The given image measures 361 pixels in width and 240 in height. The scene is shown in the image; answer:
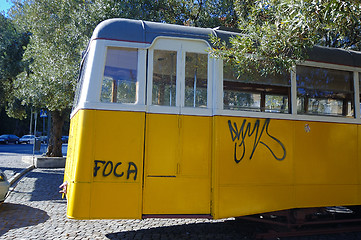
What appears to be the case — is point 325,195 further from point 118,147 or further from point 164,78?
point 118,147

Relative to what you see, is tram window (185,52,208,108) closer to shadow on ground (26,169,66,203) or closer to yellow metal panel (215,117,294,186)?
→ yellow metal panel (215,117,294,186)

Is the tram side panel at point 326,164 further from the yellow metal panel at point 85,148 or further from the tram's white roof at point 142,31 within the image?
the yellow metal panel at point 85,148

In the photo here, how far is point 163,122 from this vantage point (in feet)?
15.2

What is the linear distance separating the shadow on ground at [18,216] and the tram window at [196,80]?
13.5 feet

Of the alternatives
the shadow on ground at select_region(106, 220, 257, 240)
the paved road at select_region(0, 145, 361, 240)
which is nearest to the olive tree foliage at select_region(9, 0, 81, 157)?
the paved road at select_region(0, 145, 361, 240)

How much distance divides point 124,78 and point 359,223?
541 centimetres

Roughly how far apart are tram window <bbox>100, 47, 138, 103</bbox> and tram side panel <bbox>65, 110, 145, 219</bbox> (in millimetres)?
248

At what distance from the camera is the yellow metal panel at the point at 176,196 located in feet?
14.6

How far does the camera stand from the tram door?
4.51 metres

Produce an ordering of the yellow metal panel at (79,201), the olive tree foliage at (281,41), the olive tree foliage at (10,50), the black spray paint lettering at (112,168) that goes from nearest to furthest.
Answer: the yellow metal panel at (79,201) < the black spray paint lettering at (112,168) < the olive tree foliage at (281,41) < the olive tree foliage at (10,50)

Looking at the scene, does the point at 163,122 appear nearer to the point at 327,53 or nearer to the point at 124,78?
the point at 124,78

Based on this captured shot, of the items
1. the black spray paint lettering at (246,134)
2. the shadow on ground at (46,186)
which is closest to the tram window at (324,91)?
the black spray paint lettering at (246,134)

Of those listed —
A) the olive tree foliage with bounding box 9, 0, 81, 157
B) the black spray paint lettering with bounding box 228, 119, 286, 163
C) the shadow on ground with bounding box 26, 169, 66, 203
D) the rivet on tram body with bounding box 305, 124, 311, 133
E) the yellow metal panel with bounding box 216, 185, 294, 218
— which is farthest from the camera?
the olive tree foliage with bounding box 9, 0, 81, 157

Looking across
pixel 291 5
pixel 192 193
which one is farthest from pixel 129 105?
pixel 291 5
